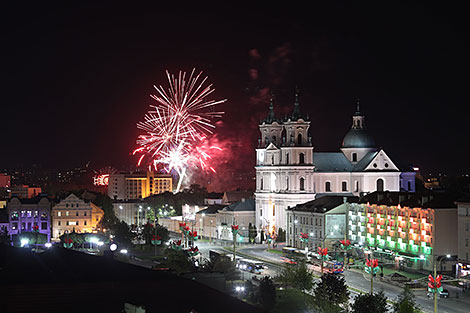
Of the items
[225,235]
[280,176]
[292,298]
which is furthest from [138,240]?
[292,298]

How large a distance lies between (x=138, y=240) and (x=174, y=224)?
2229cm

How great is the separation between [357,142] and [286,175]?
13.1 meters

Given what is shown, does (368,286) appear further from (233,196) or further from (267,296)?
(233,196)

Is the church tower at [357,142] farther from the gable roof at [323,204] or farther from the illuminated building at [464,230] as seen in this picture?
the illuminated building at [464,230]

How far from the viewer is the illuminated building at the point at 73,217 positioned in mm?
119938

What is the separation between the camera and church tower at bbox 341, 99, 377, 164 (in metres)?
123

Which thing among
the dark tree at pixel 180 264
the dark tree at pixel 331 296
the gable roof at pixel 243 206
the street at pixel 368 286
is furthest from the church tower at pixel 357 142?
the dark tree at pixel 331 296

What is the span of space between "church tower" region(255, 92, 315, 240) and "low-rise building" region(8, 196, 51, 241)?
29.1 m

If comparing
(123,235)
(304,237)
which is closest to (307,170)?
(304,237)

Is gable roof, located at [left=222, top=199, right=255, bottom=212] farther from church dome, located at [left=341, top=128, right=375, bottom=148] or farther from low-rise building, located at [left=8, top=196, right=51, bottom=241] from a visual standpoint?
low-rise building, located at [left=8, top=196, right=51, bottom=241]

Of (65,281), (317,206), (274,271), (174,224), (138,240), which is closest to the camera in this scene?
(65,281)

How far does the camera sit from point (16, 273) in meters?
44.3

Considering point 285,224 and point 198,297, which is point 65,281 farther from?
point 285,224

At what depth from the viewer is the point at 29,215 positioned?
118 meters
